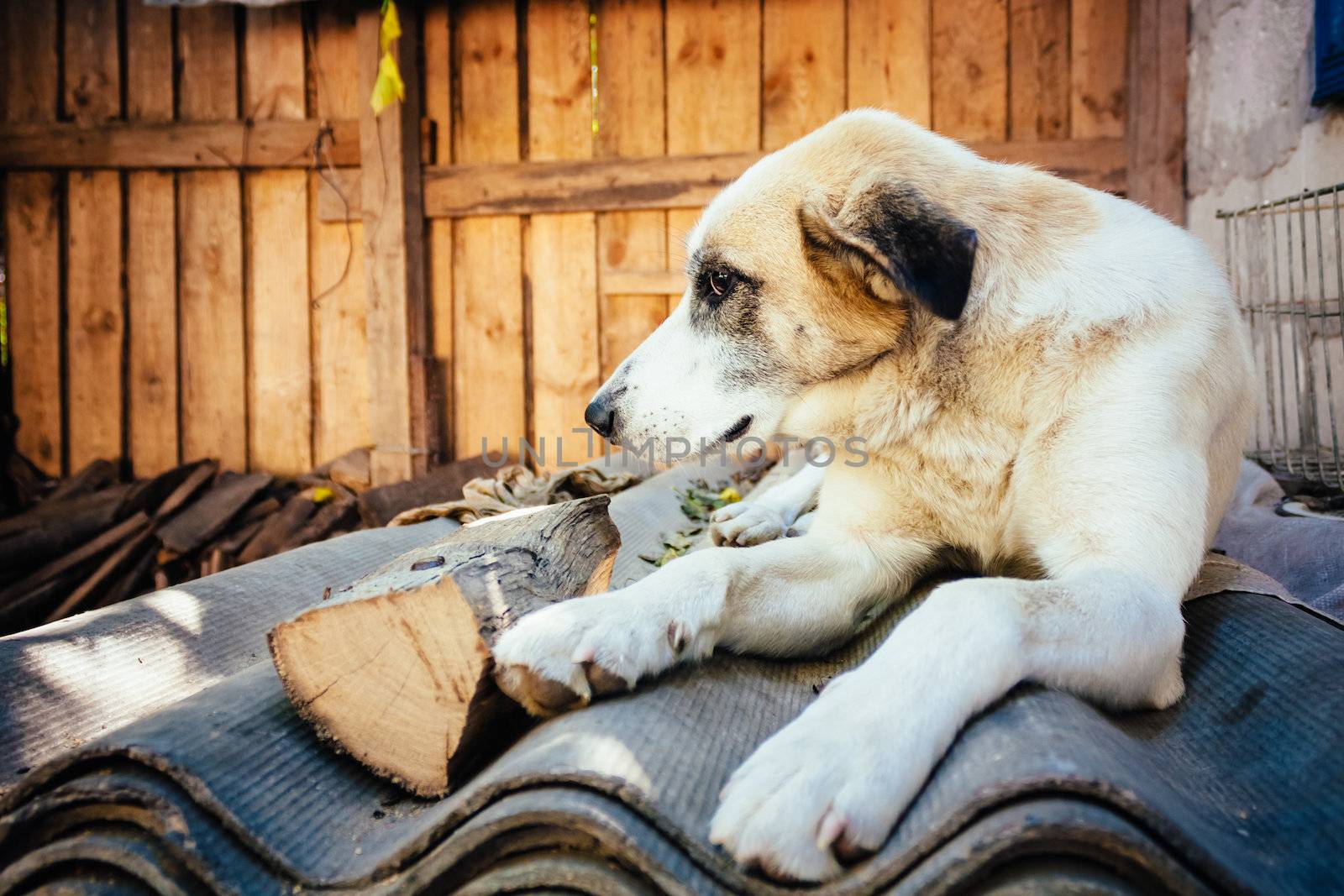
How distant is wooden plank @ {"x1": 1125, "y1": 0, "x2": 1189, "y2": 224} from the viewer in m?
4.78

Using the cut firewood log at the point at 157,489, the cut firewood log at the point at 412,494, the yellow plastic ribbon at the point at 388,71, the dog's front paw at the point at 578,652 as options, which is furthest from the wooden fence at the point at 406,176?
the dog's front paw at the point at 578,652

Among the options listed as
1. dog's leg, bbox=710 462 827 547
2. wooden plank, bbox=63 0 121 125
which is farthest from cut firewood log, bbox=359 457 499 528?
wooden plank, bbox=63 0 121 125

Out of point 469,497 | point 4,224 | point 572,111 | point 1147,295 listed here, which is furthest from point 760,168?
point 4,224

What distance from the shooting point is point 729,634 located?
1687mm

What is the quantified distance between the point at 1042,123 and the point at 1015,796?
496 cm

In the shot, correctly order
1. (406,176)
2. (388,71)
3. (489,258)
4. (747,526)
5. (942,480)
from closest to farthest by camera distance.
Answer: (942,480) < (747,526) < (388,71) < (406,176) < (489,258)

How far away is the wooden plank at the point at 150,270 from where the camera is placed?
5605 mm

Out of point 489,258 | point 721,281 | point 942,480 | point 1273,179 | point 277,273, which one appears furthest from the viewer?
point 277,273

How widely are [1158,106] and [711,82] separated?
2.50 metres

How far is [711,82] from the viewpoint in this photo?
525 cm

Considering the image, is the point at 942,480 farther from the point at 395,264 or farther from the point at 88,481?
the point at 88,481

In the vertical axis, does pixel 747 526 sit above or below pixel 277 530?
above

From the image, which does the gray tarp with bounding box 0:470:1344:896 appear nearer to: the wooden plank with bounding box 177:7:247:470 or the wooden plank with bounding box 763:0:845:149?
the wooden plank with bounding box 763:0:845:149

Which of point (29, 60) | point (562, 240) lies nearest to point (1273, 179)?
point (562, 240)
